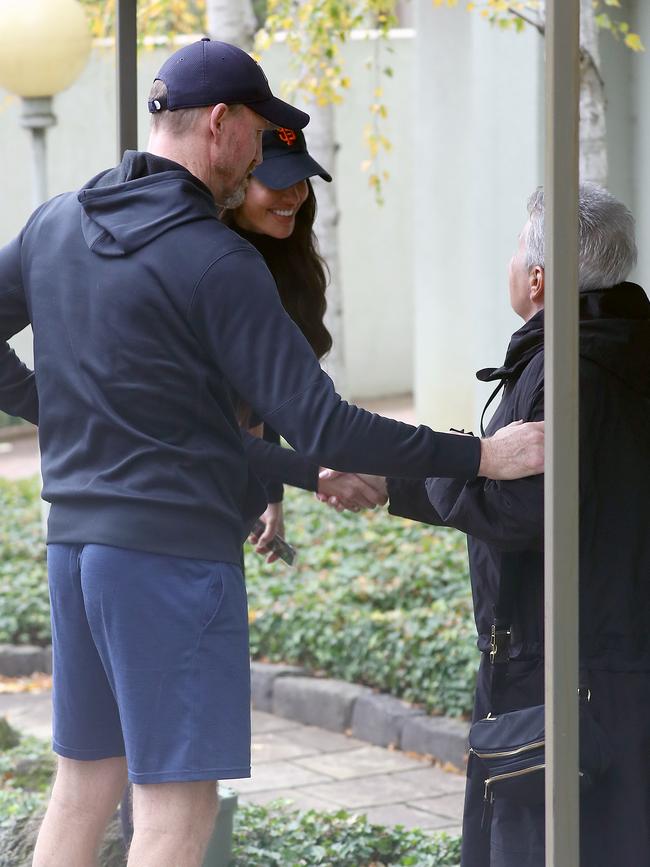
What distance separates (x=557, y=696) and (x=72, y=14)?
18.4 feet

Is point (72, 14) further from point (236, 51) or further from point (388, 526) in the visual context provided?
point (236, 51)

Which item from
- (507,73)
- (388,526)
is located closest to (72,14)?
(507,73)

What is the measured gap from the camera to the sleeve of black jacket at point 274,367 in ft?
7.52

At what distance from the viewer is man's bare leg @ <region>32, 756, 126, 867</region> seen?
8.65 feet

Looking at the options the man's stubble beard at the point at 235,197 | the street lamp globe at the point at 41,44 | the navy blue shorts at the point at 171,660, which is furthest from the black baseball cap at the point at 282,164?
the street lamp globe at the point at 41,44

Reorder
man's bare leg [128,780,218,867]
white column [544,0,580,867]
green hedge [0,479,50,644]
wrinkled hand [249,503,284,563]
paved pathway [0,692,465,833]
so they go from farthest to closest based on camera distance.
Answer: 1. green hedge [0,479,50,644]
2. paved pathway [0,692,465,833]
3. wrinkled hand [249,503,284,563]
4. man's bare leg [128,780,218,867]
5. white column [544,0,580,867]

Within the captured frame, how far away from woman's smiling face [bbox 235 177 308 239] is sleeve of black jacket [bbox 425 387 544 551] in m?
0.96

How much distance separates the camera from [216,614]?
2.43 metres

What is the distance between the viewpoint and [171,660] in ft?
7.84

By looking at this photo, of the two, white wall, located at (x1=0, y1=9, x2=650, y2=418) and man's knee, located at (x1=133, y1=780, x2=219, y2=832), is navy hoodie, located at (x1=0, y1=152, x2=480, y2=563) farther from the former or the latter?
white wall, located at (x1=0, y1=9, x2=650, y2=418)

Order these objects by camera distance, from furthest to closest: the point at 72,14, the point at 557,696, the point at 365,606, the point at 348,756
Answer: the point at 72,14 < the point at 365,606 < the point at 348,756 < the point at 557,696

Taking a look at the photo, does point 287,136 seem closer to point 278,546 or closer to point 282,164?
point 282,164

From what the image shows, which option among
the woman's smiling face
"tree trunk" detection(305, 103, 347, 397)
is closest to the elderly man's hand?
the woman's smiling face

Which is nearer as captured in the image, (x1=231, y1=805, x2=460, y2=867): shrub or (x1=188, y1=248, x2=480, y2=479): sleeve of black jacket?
(x1=188, y1=248, x2=480, y2=479): sleeve of black jacket
